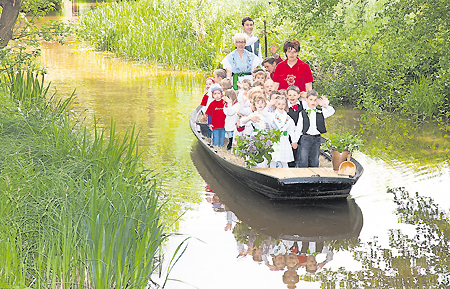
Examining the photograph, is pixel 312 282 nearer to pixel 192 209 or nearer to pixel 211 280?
pixel 211 280

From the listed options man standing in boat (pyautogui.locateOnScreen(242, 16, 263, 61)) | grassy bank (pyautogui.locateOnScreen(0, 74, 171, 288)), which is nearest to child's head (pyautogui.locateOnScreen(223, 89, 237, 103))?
man standing in boat (pyautogui.locateOnScreen(242, 16, 263, 61))

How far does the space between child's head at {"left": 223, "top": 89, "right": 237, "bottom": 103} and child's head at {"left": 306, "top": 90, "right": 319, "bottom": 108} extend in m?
1.31

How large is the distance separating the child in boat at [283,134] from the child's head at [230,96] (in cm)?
101

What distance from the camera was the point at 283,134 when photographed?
7.63 m

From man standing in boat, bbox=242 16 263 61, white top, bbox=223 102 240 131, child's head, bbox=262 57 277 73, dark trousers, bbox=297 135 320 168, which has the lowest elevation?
dark trousers, bbox=297 135 320 168

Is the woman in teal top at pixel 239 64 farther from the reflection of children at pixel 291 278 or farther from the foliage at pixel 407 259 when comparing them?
the reflection of children at pixel 291 278

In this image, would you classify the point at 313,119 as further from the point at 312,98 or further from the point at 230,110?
the point at 230,110

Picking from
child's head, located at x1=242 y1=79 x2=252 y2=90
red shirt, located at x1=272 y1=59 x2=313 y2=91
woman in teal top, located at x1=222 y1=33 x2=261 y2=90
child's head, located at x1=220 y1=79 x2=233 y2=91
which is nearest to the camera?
red shirt, located at x1=272 y1=59 x2=313 y2=91

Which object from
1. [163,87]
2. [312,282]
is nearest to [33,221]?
[312,282]

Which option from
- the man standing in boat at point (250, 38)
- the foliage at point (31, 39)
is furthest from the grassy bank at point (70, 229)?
the man standing in boat at point (250, 38)

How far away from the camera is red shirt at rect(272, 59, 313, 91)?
855cm

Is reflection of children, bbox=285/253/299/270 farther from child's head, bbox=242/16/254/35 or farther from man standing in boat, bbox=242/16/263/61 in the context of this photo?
child's head, bbox=242/16/254/35

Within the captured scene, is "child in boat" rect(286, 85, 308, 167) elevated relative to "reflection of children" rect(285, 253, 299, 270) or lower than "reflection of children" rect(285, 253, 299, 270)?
elevated

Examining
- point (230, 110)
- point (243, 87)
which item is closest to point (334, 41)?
point (243, 87)
